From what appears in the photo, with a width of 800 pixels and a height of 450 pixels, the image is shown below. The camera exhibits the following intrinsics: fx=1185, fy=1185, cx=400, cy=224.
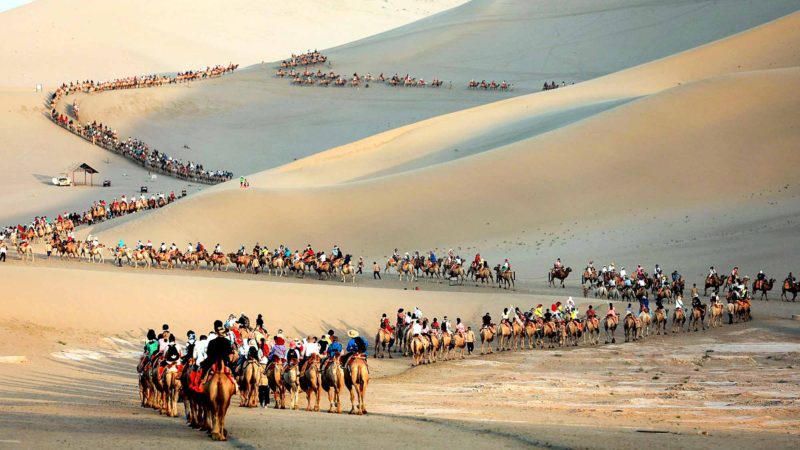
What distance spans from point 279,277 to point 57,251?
9.08 metres

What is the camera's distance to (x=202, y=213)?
178ft

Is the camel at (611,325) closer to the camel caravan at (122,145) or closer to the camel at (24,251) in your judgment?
the camel at (24,251)

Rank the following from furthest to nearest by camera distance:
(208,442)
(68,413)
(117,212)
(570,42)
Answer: (570,42)
(117,212)
(68,413)
(208,442)

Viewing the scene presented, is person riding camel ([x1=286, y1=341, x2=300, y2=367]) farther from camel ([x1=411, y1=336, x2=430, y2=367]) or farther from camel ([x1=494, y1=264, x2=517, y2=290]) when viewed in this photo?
camel ([x1=494, y1=264, x2=517, y2=290])

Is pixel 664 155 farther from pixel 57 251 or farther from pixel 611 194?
pixel 57 251

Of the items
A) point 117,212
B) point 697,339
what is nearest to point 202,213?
point 117,212

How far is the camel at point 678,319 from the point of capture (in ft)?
117

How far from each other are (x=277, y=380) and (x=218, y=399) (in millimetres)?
5494

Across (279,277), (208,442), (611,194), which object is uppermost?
(611,194)

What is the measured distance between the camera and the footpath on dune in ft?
173

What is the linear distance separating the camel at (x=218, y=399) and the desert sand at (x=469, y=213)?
31cm

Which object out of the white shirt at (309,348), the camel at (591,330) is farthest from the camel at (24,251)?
the white shirt at (309,348)

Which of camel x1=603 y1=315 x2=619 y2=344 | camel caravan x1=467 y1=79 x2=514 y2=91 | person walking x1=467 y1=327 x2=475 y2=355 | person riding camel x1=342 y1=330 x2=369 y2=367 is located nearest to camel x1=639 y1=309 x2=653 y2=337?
camel x1=603 y1=315 x2=619 y2=344

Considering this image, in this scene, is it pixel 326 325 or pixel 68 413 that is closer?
pixel 68 413
